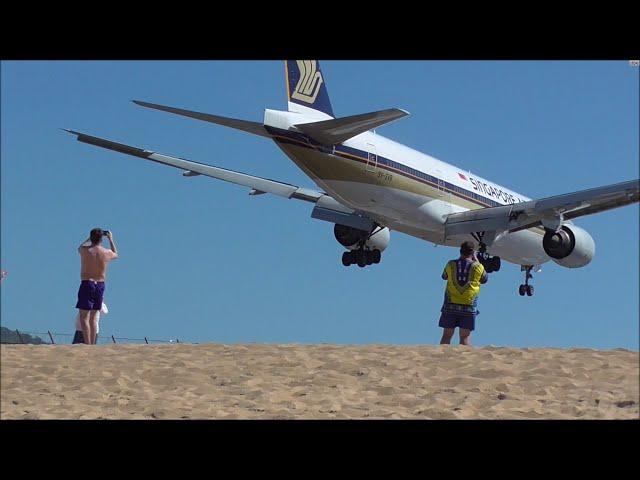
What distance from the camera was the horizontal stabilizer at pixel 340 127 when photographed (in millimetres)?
24122

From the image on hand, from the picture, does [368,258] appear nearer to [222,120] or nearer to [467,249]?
[222,120]

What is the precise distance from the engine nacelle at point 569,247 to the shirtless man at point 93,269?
58.6 ft

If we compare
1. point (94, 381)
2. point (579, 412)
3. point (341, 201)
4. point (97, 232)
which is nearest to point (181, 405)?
point (94, 381)

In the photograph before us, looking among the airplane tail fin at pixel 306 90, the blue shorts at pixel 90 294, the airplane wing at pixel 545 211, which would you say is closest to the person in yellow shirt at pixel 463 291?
the blue shorts at pixel 90 294

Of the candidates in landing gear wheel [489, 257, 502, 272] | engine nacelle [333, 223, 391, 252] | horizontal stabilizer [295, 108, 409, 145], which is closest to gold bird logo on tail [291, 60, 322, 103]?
horizontal stabilizer [295, 108, 409, 145]

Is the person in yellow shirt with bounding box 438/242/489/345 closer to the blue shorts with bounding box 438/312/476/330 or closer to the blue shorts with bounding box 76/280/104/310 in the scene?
the blue shorts with bounding box 438/312/476/330

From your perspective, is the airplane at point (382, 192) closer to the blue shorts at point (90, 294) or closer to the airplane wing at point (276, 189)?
the airplane wing at point (276, 189)

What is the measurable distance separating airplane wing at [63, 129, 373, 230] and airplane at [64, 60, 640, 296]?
3 centimetres

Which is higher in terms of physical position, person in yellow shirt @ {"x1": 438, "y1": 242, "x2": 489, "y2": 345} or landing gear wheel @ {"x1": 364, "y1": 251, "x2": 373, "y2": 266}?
landing gear wheel @ {"x1": 364, "y1": 251, "x2": 373, "y2": 266}

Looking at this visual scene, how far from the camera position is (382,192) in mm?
27344

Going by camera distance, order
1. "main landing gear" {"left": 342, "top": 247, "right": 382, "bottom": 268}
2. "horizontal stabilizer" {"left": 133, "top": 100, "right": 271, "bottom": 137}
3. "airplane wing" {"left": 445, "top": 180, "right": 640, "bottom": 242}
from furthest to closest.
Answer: "main landing gear" {"left": 342, "top": 247, "right": 382, "bottom": 268}, "airplane wing" {"left": 445, "top": 180, "right": 640, "bottom": 242}, "horizontal stabilizer" {"left": 133, "top": 100, "right": 271, "bottom": 137}

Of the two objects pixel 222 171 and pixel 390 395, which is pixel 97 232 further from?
pixel 222 171

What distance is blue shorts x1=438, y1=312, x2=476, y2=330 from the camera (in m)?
13.4

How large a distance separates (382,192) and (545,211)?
16.7 feet
